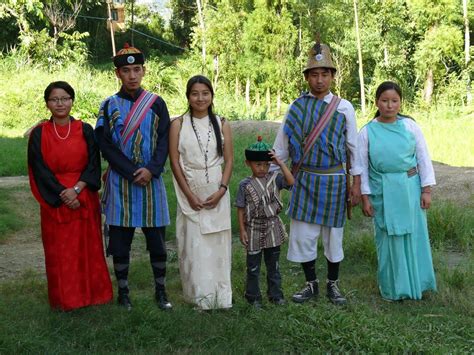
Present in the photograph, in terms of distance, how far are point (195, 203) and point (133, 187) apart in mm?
426

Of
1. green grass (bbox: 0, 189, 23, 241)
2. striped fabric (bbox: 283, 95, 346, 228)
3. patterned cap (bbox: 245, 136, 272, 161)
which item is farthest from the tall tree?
patterned cap (bbox: 245, 136, 272, 161)

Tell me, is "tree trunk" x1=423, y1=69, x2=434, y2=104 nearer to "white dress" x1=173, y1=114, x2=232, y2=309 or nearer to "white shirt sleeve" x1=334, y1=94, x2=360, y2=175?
"white shirt sleeve" x1=334, y1=94, x2=360, y2=175

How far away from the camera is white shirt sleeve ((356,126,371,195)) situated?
4434mm

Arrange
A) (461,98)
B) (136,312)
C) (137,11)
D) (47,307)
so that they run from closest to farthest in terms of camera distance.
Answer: (136,312)
(47,307)
(461,98)
(137,11)

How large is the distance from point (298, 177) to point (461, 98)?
49.6ft

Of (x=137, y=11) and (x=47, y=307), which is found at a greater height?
(x=137, y=11)

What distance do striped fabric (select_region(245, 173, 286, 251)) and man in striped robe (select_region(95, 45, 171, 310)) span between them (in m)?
0.58

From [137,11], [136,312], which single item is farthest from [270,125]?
[137,11]

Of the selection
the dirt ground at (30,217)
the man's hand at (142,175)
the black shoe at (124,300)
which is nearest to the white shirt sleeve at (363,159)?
the man's hand at (142,175)

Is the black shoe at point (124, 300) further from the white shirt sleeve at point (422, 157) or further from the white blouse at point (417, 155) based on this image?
the white shirt sleeve at point (422, 157)

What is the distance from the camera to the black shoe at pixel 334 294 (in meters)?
4.36

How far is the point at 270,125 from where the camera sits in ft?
43.6

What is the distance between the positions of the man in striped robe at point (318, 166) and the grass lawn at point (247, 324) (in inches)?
15.9

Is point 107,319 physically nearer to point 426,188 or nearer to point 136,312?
point 136,312
